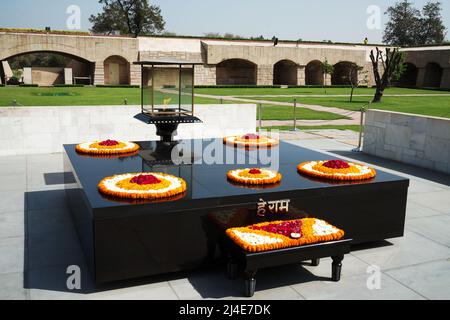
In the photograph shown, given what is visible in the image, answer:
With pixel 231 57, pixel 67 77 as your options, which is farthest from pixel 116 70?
Answer: pixel 231 57

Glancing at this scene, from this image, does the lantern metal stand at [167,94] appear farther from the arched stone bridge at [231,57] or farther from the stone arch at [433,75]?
the stone arch at [433,75]

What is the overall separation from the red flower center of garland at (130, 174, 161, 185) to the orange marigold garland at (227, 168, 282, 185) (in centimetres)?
105

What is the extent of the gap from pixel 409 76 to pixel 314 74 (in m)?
12.4

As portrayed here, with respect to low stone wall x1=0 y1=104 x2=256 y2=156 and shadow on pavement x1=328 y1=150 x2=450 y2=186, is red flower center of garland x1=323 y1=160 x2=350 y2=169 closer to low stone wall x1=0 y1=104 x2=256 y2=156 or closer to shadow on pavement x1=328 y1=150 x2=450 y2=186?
shadow on pavement x1=328 y1=150 x2=450 y2=186

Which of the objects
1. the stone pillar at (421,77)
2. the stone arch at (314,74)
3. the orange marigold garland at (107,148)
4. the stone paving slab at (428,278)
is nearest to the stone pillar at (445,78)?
the stone pillar at (421,77)

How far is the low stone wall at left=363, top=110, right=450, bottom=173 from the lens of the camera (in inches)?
394

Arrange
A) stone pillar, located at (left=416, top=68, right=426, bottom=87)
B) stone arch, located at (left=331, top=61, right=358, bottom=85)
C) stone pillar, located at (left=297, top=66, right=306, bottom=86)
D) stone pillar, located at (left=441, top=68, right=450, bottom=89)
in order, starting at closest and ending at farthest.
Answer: stone pillar, located at (left=441, top=68, right=450, bottom=89)
stone pillar, located at (left=297, top=66, right=306, bottom=86)
stone pillar, located at (left=416, top=68, right=426, bottom=87)
stone arch, located at (left=331, top=61, right=358, bottom=85)

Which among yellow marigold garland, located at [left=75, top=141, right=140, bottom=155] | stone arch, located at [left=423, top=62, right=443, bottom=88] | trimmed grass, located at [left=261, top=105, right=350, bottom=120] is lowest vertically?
trimmed grass, located at [left=261, top=105, right=350, bottom=120]

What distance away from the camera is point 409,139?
10.9 meters

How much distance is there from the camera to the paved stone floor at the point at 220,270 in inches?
182

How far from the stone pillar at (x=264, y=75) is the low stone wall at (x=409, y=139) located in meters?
36.4

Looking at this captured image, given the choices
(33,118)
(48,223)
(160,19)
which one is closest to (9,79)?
(160,19)

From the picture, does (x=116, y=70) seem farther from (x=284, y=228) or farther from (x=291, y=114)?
(x=284, y=228)

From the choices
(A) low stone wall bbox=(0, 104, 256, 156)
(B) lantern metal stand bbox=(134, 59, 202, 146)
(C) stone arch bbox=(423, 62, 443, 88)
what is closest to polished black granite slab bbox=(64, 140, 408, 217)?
(B) lantern metal stand bbox=(134, 59, 202, 146)
